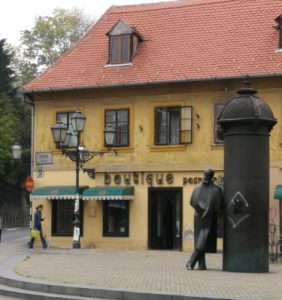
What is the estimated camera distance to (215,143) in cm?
2766

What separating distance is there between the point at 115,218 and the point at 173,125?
445cm

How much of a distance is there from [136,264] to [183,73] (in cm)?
1052

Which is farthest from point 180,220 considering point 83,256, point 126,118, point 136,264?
point 136,264

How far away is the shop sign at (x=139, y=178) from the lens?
28.5m

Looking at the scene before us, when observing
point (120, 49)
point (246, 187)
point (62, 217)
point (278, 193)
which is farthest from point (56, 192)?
point (246, 187)

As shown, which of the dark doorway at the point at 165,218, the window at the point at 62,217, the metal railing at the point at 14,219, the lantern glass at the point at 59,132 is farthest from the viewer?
the metal railing at the point at 14,219

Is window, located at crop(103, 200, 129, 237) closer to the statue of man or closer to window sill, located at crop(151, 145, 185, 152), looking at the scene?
window sill, located at crop(151, 145, 185, 152)

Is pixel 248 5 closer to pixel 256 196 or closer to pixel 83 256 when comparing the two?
pixel 83 256

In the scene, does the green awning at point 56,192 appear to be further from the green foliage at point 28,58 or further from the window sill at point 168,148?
the green foliage at point 28,58

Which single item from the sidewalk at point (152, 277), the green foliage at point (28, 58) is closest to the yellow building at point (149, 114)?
the sidewalk at point (152, 277)

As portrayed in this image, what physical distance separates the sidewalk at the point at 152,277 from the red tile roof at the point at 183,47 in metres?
9.43

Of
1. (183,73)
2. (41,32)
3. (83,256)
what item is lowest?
(83,256)

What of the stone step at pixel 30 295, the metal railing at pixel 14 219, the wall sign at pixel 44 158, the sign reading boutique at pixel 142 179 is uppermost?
the wall sign at pixel 44 158

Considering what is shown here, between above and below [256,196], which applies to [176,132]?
above
